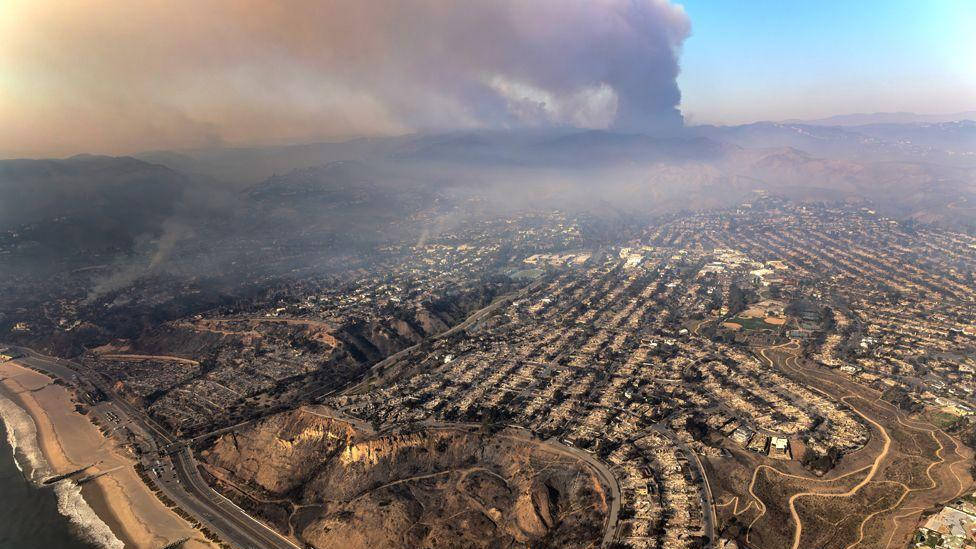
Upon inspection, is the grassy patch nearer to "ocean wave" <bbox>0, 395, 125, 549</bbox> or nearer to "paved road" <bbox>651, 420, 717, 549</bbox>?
"paved road" <bbox>651, 420, 717, 549</bbox>

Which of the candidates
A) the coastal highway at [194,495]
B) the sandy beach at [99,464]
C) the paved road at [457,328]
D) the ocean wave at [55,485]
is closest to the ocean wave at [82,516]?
the ocean wave at [55,485]

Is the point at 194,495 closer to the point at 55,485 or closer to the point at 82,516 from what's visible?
the point at 82,516

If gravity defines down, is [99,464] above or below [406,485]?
below

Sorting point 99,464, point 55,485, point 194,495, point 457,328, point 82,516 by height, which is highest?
point 457,328

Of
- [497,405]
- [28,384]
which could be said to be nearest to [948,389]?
[497,405]

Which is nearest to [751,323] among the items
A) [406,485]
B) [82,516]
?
[406,485]

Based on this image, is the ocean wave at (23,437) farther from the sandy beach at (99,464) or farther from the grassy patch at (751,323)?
the grassy patch at (751,323)

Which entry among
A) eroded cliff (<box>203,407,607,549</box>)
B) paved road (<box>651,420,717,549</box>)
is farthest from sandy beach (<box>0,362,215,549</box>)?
paved road (<box>651,420,717,549</box>)

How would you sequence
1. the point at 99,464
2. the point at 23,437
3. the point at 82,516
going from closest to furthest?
1. the point at 82,516
2. the point at 99,464
3. the point at 23,437
